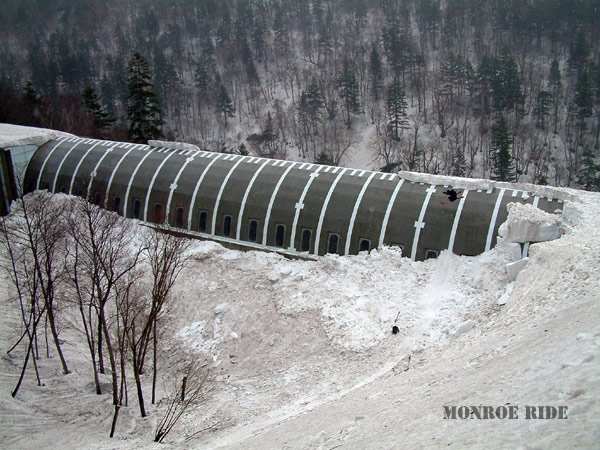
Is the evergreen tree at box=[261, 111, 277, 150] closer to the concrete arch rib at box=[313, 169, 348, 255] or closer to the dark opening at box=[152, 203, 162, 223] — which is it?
the dark opening at box=[152, 203, 162, 223]

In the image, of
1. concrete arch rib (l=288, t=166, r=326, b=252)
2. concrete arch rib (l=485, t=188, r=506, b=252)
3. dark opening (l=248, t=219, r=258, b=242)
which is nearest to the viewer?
concrete arch rib (l=485, t=188, r=506, b=252)

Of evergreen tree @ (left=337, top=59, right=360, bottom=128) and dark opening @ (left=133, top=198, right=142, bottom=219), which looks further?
evergreen tree @ (left=337, top=59, right=360, bottom=128)

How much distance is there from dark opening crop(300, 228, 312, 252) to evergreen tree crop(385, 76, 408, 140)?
5312cm

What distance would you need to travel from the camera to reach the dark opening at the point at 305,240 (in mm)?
29344

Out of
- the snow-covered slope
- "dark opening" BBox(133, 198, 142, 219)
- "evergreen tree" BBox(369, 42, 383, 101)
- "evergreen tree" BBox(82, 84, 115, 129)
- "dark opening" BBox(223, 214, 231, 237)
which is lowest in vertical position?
the snow-covered slope

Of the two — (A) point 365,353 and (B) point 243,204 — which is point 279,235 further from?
(A) point 365,353

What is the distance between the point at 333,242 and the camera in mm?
28844

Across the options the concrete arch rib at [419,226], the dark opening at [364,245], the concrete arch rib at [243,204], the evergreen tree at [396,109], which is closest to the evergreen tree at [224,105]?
the evergreen tree at [396,109]

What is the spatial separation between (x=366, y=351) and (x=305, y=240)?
33.1 ft

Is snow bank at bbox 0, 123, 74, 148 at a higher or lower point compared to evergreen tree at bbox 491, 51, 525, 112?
lower

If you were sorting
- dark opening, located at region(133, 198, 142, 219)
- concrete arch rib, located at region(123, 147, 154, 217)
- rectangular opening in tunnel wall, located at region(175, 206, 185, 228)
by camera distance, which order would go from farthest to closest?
concrete arch rib, located at region(123, 147, 154, 217) → dark opening, located at region(133, 198, 142, 219) → rectangular opening in tunnel wall, located at region(175, 206, 185, 228)

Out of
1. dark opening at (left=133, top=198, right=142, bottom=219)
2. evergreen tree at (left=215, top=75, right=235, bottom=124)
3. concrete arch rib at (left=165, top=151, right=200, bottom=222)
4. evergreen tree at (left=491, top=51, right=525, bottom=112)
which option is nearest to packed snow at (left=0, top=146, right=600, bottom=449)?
concrete arch rib at (left=165, top=151, right=200, bottom=222)

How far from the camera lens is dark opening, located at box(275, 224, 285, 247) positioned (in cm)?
2992

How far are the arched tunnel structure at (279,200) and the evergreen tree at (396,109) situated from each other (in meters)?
48.5
